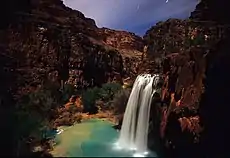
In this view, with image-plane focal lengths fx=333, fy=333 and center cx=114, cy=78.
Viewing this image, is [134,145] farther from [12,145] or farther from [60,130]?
[12,145]

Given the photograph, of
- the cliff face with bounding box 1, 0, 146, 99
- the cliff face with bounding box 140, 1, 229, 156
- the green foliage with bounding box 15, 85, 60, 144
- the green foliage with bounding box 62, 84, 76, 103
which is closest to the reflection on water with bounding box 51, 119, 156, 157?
the green foliage with bounding box 15, 85, 60, 144

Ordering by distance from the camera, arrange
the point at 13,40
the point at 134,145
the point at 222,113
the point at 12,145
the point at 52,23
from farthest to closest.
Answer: the point at 52,23
the point at 222,113
the point at 13,40
the point at 12,145
the point at 134,145

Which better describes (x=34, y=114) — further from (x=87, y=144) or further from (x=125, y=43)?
(x=125, y=43)

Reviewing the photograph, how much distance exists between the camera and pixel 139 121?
5594mm

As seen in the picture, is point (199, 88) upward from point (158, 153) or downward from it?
upward

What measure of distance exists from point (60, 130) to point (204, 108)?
4388 mm

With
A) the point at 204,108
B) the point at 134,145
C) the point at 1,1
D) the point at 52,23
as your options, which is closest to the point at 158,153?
the point at 134,145

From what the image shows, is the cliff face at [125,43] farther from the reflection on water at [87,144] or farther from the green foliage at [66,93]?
the reflection on water at [87,144]

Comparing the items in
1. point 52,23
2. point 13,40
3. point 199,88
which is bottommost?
point 199,88

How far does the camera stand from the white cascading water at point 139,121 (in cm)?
452

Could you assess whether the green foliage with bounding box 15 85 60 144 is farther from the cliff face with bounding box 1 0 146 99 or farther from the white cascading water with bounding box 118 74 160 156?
the white cascading water with bounding box 118 74 160 156

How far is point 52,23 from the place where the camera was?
36.8 ft

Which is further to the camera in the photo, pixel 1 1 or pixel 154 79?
pixel 1 1

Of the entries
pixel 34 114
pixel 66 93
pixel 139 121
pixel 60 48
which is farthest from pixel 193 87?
pixel 60 48
